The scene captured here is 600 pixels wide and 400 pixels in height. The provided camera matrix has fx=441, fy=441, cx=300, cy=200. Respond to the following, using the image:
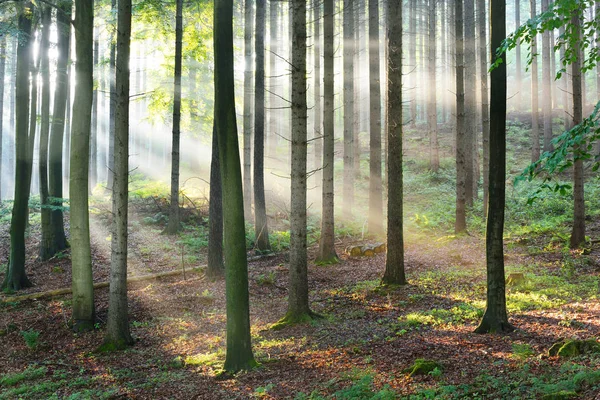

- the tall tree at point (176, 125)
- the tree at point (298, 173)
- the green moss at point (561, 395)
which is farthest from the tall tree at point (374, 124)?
the green moss at point (561, 395)

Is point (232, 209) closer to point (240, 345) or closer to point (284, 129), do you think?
point (240, 345)

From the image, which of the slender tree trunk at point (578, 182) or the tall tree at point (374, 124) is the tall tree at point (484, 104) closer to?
the tall tree at point (374, 124)

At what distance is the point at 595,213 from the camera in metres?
18.4

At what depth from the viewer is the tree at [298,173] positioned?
28.8 feet

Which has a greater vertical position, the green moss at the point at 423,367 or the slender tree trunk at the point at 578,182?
the slender tree trunk at the point at 578,182

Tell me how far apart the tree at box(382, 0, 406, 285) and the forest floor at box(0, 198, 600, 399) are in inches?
38.0

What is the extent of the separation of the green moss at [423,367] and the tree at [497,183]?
1.78 metres

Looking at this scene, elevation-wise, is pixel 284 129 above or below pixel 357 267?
above

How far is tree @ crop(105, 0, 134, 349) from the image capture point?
8664 millimetres

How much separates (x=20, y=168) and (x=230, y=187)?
9.61m

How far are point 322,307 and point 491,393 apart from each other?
5555 mm

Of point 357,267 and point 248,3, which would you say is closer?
point 357,267

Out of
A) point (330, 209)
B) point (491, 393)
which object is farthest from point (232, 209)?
point (330, 209)

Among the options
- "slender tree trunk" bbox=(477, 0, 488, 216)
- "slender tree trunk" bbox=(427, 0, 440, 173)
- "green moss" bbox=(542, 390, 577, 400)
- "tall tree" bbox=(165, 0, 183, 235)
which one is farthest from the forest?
"slender tree trunk" bbox=(427, 0, 440, 173)
